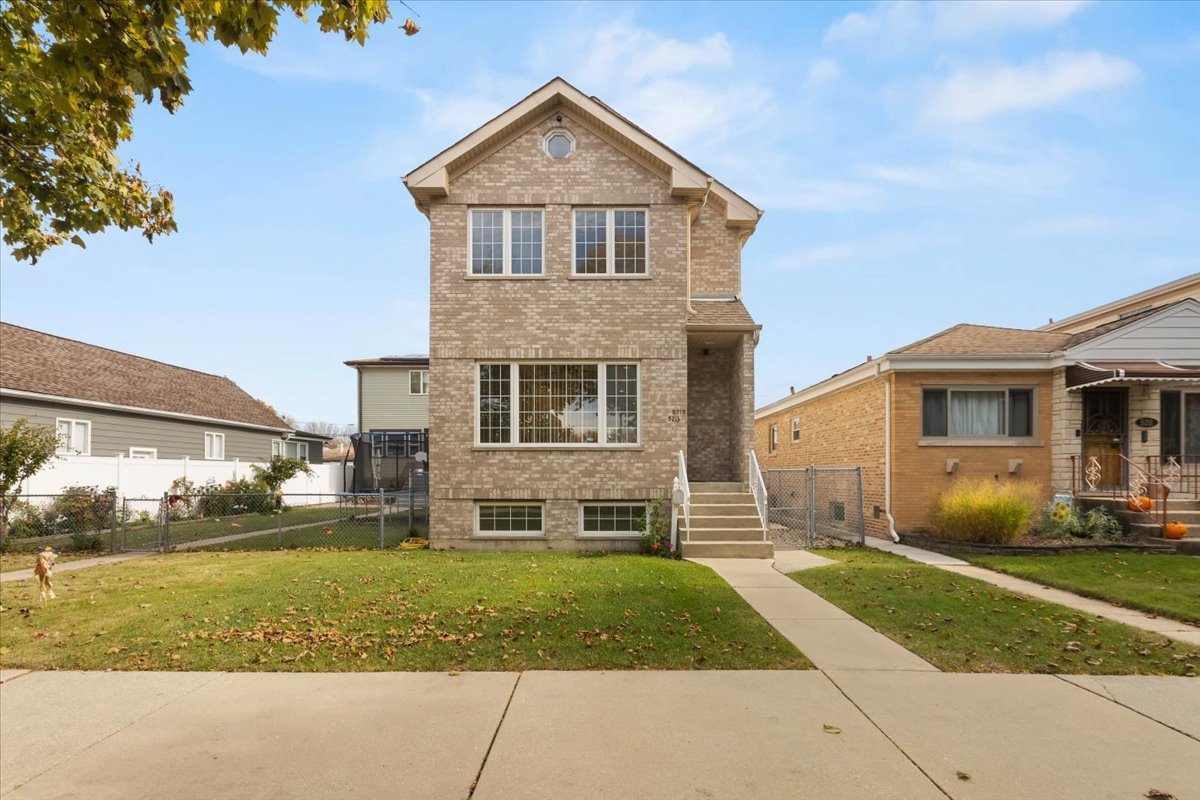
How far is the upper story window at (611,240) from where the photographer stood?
14242mm

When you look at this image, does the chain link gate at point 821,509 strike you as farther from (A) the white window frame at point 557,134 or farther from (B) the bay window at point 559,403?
(A) the white window frame at point 557,134

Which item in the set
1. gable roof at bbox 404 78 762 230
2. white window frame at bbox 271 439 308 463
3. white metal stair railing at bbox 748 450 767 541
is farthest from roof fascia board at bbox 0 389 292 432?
white metal stair railing at bbox 748 450 767 541

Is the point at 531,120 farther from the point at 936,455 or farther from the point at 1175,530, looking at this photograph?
the point at 1175,530

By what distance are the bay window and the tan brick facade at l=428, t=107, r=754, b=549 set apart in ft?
0.74

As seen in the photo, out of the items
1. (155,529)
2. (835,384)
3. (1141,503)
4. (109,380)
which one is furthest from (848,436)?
(109,380)

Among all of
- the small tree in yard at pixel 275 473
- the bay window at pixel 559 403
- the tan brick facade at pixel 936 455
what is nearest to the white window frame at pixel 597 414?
the bay window at pixel 559 403

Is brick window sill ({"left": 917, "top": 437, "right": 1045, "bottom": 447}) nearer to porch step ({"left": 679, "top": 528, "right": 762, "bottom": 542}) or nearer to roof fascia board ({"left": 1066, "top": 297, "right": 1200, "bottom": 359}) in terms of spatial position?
roof fascia board ({"left": 1066, "top": 297, "right": 1200, "bottom": 359})

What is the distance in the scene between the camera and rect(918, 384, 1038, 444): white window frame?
15828mm

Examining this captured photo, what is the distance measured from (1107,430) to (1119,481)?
1274 mm

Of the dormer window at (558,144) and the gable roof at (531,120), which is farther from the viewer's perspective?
the dormer window at (558,144)

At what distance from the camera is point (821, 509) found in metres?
19.7

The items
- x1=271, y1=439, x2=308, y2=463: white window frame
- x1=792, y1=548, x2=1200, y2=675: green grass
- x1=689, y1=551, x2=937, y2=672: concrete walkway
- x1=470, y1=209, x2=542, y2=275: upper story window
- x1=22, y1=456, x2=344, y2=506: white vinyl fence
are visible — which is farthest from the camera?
Answer: x1=271, y1=439, x2=308, y2=463: white window frame

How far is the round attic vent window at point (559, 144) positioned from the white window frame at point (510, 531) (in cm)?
736

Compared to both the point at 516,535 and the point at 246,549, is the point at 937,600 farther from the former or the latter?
the point at 246,549
